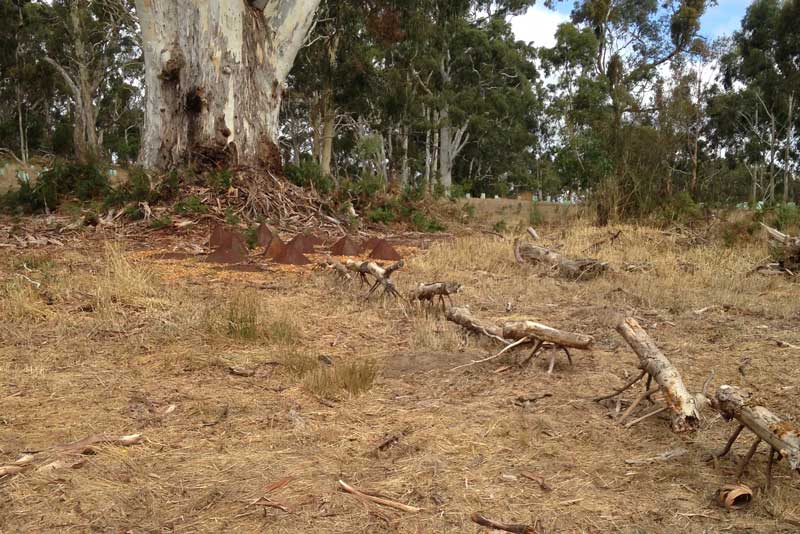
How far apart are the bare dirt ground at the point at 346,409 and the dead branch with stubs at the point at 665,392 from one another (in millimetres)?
67

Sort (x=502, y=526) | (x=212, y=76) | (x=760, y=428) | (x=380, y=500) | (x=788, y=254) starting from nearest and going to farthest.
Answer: (x=502, y=526), (x=380, y=500), (x=760, y=428), (x=788, y=254), (x=212, y=76)

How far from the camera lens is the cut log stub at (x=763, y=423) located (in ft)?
7.00

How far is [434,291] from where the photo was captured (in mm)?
4699

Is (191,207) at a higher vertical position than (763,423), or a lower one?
higher

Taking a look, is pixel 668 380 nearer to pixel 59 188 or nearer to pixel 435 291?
pixel 435 291

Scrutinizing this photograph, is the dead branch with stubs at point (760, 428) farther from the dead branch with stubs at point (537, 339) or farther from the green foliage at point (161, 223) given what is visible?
the green foliage at point (161, 223)

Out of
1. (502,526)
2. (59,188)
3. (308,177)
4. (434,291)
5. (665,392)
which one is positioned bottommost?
(502,526)

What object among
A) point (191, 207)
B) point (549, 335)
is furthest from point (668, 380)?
point (191, 207)

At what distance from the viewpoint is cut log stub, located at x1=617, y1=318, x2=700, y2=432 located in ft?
8.75

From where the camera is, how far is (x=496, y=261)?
7.48 metres

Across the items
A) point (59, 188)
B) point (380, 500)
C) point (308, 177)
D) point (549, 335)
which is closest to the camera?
point (380, 500)

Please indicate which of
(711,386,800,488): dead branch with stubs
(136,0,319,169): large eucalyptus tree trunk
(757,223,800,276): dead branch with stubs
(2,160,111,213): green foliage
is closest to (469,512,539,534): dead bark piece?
(711,386,800,488): dead branch with stubs

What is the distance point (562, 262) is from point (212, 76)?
20.0ft

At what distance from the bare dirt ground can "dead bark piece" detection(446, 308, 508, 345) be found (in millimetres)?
83
